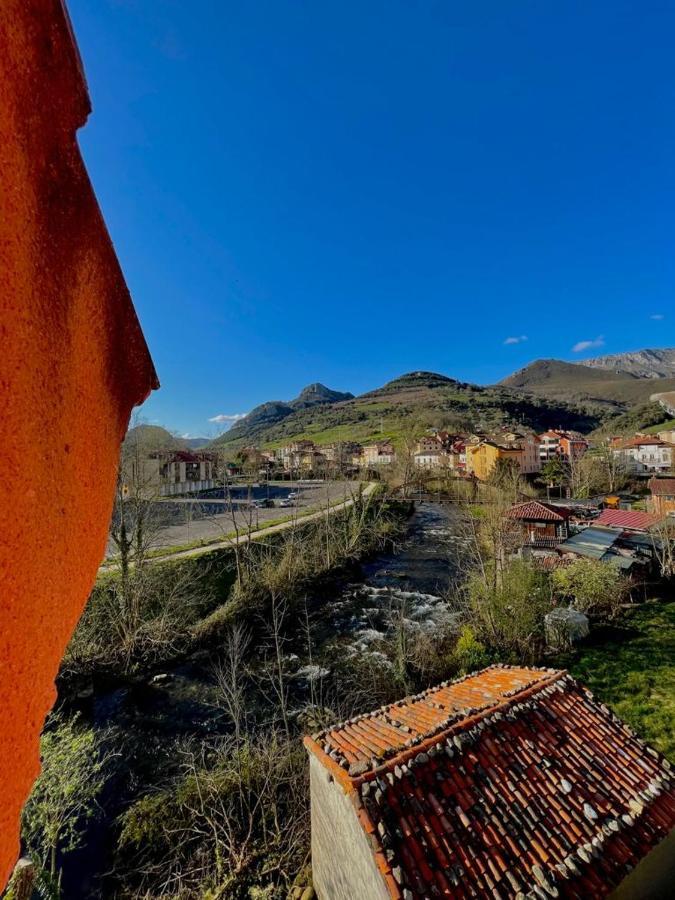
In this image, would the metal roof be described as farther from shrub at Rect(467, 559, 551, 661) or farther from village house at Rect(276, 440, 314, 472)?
village house at Rect(276, 440, 314, 472)

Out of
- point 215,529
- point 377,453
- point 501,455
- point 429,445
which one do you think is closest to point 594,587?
point 215,529

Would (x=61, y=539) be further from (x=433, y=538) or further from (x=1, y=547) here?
(x=433, y=538)

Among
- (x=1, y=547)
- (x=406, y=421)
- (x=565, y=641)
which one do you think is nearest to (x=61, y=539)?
(x=1, y=547)

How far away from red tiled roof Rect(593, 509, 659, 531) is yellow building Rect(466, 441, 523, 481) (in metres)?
27.3

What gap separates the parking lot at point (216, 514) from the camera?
23616 millimetres

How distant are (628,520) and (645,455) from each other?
49766 millimetres

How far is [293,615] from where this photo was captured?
64.8 ft

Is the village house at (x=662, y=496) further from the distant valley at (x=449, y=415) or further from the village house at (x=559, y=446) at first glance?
the distant valley at (x=449, y=415)

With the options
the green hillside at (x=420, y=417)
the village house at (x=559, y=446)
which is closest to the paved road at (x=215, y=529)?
the village house at (x=559, y=446)

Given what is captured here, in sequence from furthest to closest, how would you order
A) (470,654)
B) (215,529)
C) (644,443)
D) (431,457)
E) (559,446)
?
(431,457)
(559,446)
(644,443)
(215,529)
(470,654)

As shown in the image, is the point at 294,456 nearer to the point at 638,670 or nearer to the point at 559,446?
the point at 559,446

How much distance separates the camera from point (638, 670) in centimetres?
1359

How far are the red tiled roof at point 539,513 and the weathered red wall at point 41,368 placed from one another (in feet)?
84.4

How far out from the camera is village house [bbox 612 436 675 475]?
2409 inches
